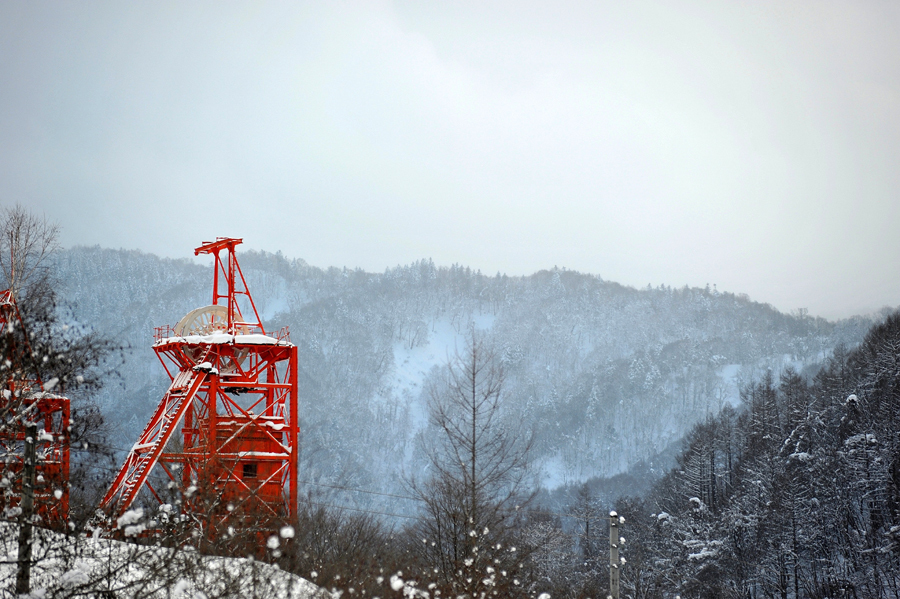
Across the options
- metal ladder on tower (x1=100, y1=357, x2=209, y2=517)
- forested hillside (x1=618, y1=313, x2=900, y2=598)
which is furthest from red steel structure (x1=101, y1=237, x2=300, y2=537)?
forested hillside (x1=618, y1=313, x2=900, y2=598)

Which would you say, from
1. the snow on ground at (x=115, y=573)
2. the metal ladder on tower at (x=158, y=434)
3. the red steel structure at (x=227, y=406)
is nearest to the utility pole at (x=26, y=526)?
the snow on ground at (x=115, y=573)

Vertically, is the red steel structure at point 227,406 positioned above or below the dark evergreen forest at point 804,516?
above

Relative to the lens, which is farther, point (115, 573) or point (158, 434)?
point (158, 434)

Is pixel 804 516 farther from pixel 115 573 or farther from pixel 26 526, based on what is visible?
pixel 26 526

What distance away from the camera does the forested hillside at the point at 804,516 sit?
41.9 meters

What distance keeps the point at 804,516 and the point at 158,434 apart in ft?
141

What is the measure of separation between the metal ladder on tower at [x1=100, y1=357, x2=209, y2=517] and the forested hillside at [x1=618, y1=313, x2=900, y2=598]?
1156 inches

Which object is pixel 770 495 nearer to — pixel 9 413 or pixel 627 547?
pixel 627 547

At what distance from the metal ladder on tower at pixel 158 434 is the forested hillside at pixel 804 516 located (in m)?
29.4

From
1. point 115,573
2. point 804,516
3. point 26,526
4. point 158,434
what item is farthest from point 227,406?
point 804,516

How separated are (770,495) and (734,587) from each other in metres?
8.96

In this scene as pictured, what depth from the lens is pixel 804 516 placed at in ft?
156

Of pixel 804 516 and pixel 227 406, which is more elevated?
pixel 227 406

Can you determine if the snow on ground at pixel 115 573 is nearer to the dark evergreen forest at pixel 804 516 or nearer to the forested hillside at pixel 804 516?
the dark evergreen forest at pixel 804 516
